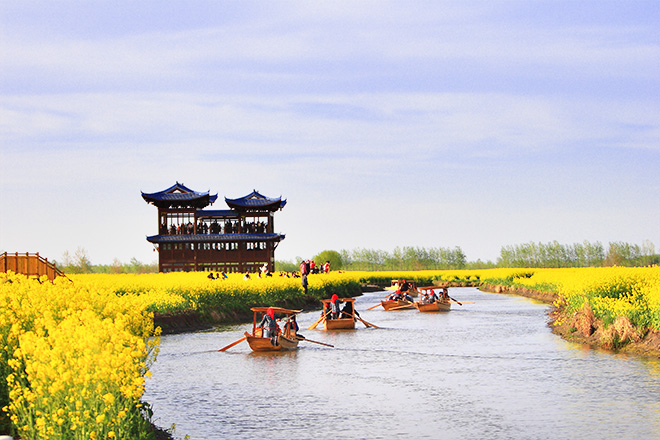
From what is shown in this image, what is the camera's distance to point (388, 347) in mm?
30156

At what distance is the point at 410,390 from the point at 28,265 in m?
24.9

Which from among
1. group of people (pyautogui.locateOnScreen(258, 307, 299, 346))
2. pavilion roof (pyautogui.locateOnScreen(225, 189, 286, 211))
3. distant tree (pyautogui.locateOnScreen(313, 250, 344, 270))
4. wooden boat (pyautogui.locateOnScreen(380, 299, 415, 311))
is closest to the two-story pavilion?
pavilion roof (pyautogui.locateOnScreen(225, 189, 286, 211))

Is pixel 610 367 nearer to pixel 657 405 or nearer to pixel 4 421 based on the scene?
pixel 657 405

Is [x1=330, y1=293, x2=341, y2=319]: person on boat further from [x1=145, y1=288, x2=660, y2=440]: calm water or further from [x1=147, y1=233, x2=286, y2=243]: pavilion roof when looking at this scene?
[x1=147, y1=233, x2=286, y2=243]: pavilion roof

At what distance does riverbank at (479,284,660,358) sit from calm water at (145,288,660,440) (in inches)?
28.9

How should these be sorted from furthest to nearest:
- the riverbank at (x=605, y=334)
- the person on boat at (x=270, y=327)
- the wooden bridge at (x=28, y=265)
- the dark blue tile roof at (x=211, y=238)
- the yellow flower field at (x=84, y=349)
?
the dark blue tile roof at (x=211, y=238), the wooden bridge at (x=28, y=265), the person on boat at (x=270, y=327), the riverbank at (x=605, y=334), the yellow flower field at (x=84, y=349)

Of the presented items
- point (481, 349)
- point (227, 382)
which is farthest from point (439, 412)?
point (481, 349)

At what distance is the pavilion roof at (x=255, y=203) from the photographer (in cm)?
7662

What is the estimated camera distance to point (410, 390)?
20.2 meters

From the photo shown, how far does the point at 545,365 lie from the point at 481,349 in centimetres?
490

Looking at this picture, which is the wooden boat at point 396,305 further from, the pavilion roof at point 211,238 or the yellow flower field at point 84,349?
the pavilion roof at point 211,238

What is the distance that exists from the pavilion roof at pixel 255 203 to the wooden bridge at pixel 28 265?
129ft

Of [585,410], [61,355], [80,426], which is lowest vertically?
[585,410]

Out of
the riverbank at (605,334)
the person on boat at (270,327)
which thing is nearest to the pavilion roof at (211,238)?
the riverbank at (605,334)
